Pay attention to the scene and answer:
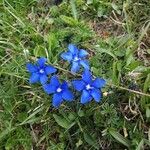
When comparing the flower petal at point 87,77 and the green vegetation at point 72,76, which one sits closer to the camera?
the flower petal at point 87,77

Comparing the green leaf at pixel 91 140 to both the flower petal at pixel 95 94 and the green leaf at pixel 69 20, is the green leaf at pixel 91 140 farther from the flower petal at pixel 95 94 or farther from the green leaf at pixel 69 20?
the green leaf at pixel 69 20

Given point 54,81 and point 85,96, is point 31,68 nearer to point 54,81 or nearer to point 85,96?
point 54,81

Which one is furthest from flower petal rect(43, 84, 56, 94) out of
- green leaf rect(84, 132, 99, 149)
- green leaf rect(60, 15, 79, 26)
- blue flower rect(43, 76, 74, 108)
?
green leaf rect(60, 15, 79, 26)

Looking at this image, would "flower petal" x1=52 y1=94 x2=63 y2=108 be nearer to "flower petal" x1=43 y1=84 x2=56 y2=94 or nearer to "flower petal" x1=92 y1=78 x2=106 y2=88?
"flower petal" x1=43 y1=84 x2=56 y2=94

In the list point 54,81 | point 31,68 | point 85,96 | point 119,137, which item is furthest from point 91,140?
point 31,68

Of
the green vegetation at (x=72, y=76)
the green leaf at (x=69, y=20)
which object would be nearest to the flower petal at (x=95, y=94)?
the green vegetation at (x=72, y=76)

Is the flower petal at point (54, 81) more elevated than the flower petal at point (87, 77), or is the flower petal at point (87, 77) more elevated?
the flower petal at point (87, 77)

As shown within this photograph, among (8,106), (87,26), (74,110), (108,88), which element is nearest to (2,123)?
(8,106)
